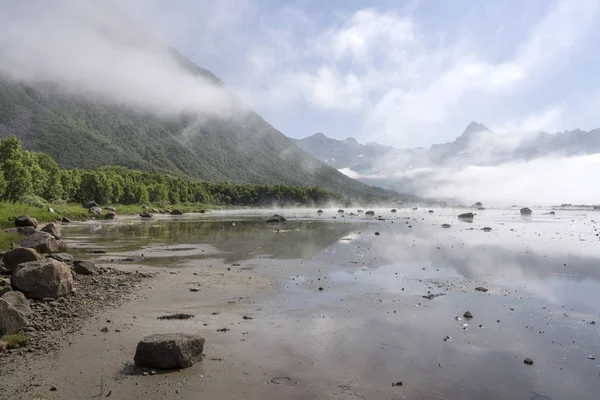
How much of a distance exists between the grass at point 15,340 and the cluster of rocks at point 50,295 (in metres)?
0.19

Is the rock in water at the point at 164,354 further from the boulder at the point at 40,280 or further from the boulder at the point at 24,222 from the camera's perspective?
the boulder at the point at 24,222

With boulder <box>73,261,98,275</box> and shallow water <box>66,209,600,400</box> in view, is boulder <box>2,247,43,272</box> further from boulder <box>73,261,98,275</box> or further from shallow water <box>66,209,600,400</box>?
shallow water <box>66,209,600,400</box>

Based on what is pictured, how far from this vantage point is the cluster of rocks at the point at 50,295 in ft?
47.8

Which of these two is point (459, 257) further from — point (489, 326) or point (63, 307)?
point (63, 307)

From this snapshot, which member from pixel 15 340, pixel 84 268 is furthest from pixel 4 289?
pixel 84 268

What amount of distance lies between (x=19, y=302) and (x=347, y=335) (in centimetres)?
1321

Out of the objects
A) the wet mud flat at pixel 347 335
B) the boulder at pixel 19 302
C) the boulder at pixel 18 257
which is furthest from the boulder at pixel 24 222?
the boulder at pixel 19 302

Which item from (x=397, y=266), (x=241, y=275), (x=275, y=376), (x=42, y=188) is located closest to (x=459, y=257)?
(x=397, y=266)

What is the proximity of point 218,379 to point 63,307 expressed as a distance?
33.4 feet

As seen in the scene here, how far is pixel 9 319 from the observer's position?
47.5ft

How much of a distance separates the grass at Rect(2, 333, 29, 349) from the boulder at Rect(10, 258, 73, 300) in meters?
5.14

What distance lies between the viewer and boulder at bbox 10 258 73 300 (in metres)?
18.6

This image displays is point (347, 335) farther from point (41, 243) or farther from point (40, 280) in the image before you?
point (41, 243)

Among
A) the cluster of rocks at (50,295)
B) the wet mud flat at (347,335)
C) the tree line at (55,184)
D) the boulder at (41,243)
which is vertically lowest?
the wet mud flat at (347,335)
